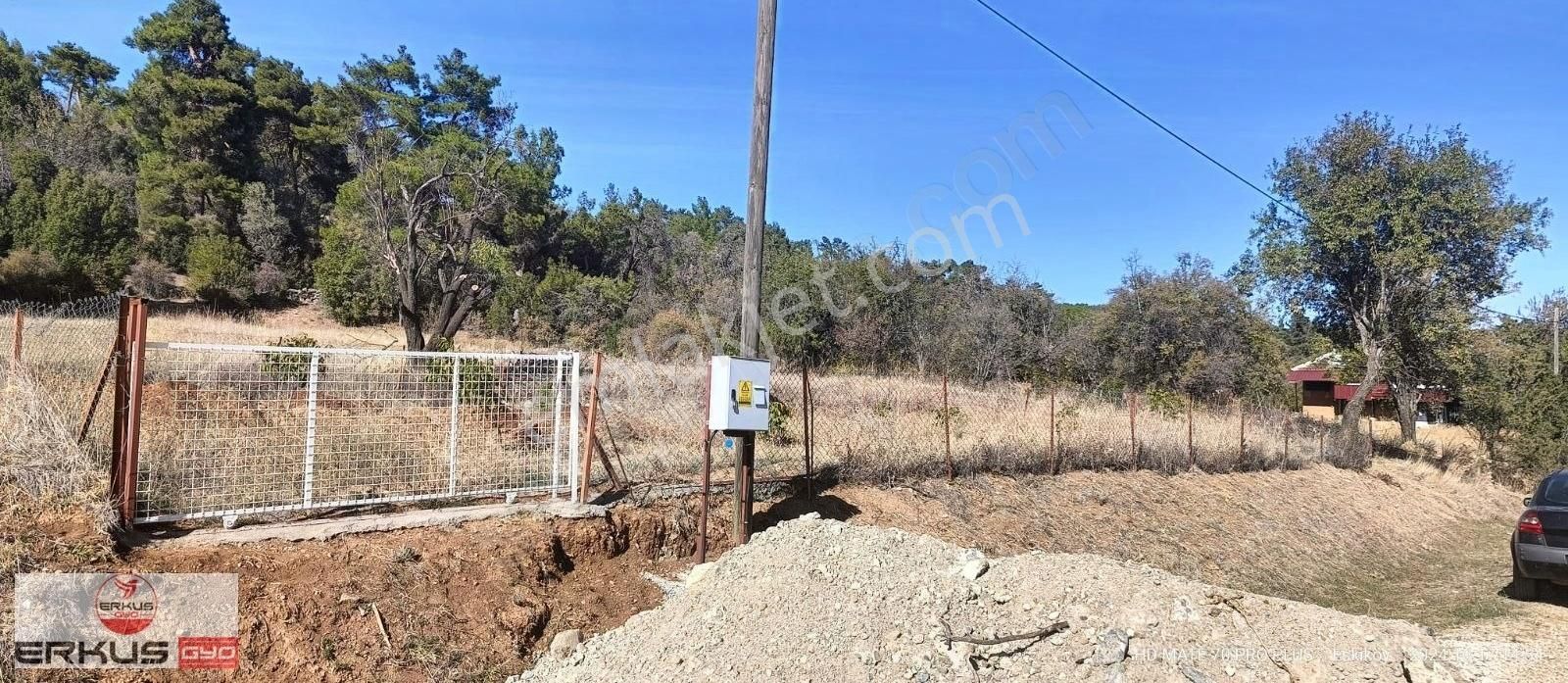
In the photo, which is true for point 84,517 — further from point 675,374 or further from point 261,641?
point 675,374

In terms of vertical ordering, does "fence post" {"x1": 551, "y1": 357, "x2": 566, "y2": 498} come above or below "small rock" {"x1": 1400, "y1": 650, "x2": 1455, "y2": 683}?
above

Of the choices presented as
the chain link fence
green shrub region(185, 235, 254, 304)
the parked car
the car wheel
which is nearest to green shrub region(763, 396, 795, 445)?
the chain link fence

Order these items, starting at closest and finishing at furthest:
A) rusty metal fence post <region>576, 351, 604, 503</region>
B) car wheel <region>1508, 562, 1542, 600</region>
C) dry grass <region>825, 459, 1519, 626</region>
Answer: rusty metal fence post <region>576, 351, 604, 503</region> < car wheel <region>1508, 562, 1542, 600</region> < dry grass <region>825, 459, 1519, 626</region>

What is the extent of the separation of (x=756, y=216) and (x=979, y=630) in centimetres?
397

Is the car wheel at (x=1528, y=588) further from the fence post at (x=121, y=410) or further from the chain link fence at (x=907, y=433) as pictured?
the fence post at (x=121, y=410)

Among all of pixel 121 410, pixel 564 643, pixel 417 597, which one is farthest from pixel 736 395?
pixel 121 410

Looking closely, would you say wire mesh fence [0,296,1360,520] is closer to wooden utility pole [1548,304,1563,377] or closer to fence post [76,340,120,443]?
fence post [76,340,120,443]

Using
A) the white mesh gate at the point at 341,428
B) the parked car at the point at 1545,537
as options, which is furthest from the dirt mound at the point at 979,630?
the parked car at the point at 1545,537

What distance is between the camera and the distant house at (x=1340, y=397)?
25.8 metres

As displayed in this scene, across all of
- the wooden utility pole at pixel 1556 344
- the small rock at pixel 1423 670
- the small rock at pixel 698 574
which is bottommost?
the small rock at pixel 698 574

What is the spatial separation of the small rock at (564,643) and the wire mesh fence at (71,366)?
351cm

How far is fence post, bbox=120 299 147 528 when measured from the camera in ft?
16.5

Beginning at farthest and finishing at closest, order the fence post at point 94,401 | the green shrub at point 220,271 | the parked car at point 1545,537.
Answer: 1. the green shrub at point 220,271
2. the parked car at point 1545,537
3. the fence post at point 94,401

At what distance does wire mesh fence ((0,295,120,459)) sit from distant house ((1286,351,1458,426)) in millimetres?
26352
